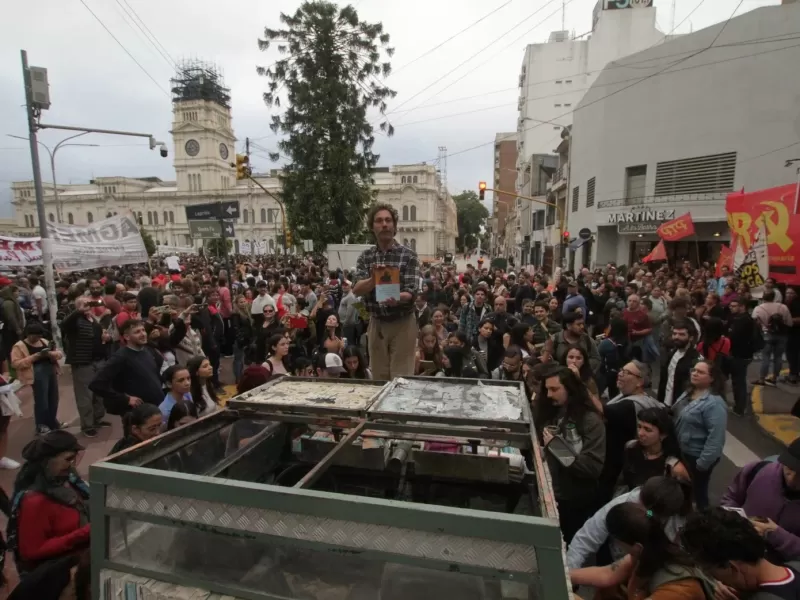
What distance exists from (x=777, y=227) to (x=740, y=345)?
3.56 meters

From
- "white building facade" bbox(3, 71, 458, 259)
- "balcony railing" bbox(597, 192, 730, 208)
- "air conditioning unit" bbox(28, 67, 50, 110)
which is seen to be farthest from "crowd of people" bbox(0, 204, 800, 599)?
"white building facade" bbox(3, 71, 458, 259)

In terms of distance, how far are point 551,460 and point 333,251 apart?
20.1 metres

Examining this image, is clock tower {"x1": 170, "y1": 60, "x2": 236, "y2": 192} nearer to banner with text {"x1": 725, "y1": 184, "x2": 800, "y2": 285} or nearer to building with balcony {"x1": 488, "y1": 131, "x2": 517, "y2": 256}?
building with balcony {"x1": 488, "y1": 131, "x2": 517, "y2": 256}

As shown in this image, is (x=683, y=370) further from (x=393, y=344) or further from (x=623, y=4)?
(x=623, y=4)

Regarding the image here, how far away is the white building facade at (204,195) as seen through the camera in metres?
78.3

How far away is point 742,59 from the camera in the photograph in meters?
19.6

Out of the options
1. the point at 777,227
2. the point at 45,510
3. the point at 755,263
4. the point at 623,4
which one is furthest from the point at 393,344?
the point at 623,4

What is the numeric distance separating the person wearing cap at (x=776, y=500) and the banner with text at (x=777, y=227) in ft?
22.3

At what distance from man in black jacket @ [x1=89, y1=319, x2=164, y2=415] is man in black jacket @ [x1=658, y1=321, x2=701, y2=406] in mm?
5591

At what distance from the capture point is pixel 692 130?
2156cm

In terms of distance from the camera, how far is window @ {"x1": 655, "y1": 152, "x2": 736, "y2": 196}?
2055cm

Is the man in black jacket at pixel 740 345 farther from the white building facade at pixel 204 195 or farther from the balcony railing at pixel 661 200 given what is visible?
the white building facade at pixel 204 195

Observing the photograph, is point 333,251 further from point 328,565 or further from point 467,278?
point 328,565

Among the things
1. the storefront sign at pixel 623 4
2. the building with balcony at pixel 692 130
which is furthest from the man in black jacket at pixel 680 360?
the storefront sign at pixel 623 4
